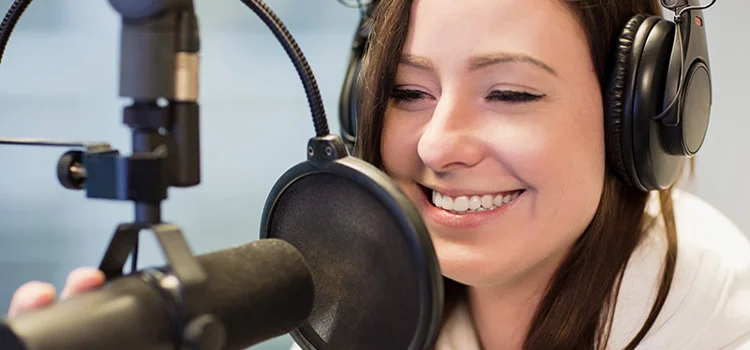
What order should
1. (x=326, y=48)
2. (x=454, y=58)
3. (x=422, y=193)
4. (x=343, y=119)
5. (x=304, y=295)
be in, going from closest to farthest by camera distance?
(x=304, y=295) → (x=454, y=58) → (x=422, y=193) → (x=343, y=119) → (x=326, y=48)

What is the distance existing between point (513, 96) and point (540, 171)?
0.10 metres

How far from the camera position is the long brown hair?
3.45 ft

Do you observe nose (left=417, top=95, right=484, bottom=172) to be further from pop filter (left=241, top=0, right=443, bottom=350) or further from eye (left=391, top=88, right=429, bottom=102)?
pop filter (left=241, top=0, right=443, bottom=350)

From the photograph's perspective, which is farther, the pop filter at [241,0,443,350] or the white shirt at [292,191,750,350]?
the white shirt at [292,191,750,350]

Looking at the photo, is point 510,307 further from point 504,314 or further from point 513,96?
point 513,96

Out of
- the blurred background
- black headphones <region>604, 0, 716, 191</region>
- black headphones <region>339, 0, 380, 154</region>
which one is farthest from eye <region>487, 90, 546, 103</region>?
the blurred background

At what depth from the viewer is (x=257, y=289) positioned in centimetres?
54

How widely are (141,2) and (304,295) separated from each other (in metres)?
0.24

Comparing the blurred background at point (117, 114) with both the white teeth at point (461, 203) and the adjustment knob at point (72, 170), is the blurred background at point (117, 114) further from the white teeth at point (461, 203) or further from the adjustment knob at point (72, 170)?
the adjustment knob at point (72, 170)

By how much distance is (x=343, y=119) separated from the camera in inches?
55.6

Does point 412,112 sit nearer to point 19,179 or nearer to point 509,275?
point 509,275

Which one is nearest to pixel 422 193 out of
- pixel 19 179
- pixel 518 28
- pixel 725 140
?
pixel 518 28

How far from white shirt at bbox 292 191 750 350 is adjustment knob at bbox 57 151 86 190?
0.82 metres

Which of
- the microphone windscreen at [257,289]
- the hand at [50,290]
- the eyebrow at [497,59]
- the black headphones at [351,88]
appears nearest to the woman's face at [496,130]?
the eyebrow at [497,59]
